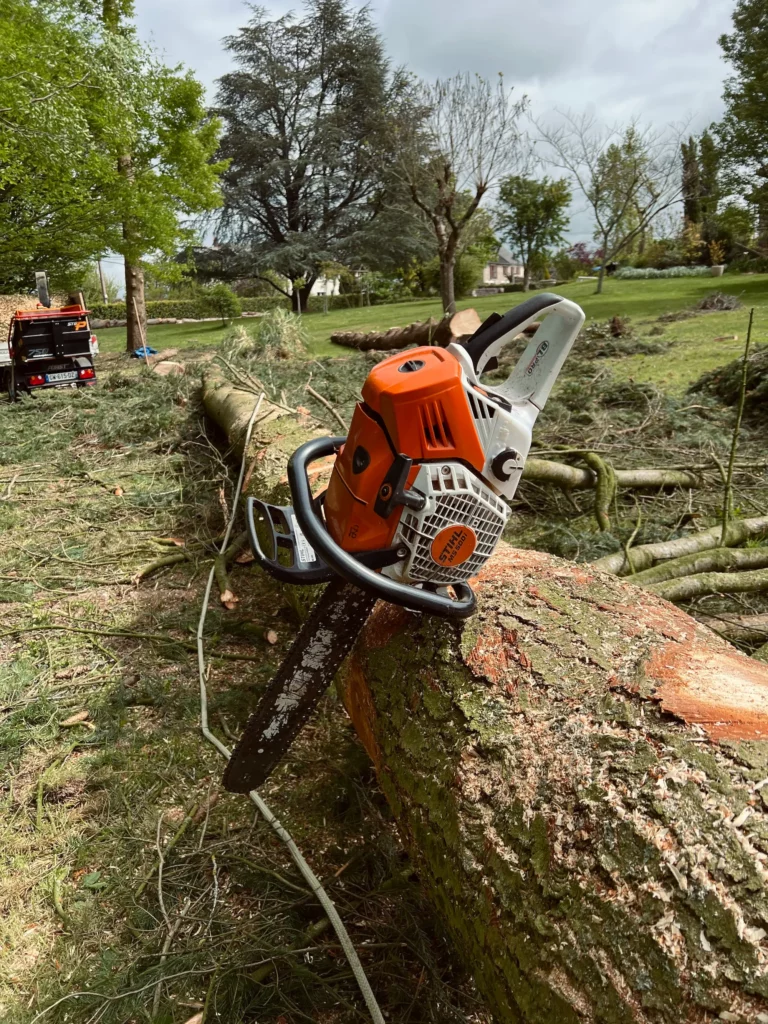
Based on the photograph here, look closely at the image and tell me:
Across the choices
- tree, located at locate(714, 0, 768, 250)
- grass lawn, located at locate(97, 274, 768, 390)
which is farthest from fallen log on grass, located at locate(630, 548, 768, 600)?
tree, located at locate(714, 0, 768, 250)

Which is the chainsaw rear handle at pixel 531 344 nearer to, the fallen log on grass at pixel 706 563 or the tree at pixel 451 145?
the fallen log on grass at pixel 706 563

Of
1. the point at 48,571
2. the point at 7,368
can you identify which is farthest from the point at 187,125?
the point at 48,571

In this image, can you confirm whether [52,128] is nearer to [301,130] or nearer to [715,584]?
[715,584]

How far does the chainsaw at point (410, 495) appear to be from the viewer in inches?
55.8

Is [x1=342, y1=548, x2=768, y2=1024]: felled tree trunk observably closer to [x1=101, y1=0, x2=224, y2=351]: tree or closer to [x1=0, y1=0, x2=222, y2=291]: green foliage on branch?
[x1=0, y1=0, x2=222, y2=291]: green foliage on branch

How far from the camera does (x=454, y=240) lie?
54.2ft

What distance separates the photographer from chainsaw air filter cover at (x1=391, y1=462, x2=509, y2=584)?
144 centimetres

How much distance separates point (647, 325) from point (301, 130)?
24.3m

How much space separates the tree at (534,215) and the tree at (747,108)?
439 inches

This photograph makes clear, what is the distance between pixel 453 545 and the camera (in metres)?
1.52

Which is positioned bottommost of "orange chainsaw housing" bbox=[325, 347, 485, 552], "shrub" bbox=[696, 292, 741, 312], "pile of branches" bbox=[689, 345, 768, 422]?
"pile of branches" bbox=[689, 345, 768, 422]

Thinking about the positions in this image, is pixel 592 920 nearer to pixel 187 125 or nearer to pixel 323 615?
pixel 323 615

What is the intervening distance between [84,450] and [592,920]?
232 inches

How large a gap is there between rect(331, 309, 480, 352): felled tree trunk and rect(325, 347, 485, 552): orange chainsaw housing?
14.3 feet
